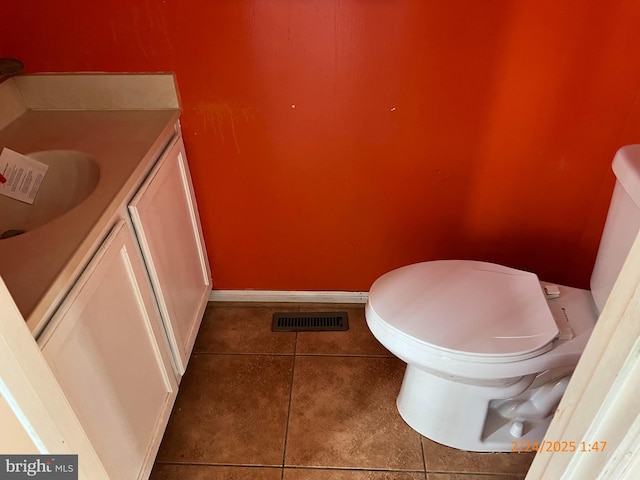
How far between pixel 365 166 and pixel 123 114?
740 millimetres

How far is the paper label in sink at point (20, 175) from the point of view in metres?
1.26

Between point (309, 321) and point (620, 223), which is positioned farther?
point (309, 321)

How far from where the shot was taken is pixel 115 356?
110 cm

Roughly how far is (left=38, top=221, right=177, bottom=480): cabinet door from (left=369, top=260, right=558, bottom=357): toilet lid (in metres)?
0.59

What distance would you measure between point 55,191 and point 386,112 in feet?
3.09

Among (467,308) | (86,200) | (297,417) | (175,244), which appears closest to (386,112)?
(467,308)

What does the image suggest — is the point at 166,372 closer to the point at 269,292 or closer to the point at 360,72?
the point at 269,292

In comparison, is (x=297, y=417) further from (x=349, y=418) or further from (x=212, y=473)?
(x=212, y=473)

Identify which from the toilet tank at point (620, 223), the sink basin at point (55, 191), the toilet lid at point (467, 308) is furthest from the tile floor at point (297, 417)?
the sink basin at point (55, 191)

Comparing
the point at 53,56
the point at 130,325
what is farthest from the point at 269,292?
the point at 53,56

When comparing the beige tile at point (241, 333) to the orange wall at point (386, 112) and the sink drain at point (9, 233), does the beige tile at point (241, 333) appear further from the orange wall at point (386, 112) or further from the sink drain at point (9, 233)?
the sink drain at point (9, 233)

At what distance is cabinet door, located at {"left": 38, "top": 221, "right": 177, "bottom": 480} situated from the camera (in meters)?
0.92

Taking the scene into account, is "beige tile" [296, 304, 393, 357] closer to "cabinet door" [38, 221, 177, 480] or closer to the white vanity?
the white vanity

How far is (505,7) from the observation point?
50.5 inches
